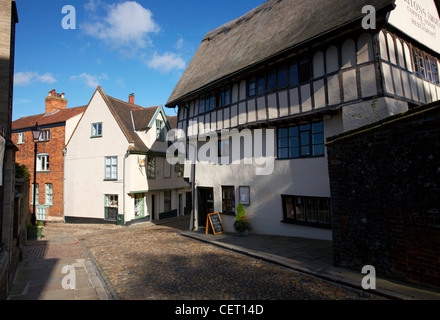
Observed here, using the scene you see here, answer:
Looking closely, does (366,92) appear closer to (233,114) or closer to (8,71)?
(233,114)

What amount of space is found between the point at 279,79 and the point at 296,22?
268 cm

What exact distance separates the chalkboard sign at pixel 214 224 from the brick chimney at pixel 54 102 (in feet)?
75.6

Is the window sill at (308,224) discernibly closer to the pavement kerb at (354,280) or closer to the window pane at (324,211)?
the window pane at (324,211)

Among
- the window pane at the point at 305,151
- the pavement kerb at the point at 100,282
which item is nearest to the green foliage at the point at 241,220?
the window pane at the point at 305,151

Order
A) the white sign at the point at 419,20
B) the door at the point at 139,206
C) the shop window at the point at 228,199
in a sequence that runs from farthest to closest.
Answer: the door at the point at 139,206 < the shop window at the point at 228,199 < the white sign at the point at 419,20

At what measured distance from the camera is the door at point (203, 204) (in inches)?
632

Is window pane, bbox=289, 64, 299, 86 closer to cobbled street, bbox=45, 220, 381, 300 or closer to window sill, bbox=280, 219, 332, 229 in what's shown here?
window sill, bbox=280, 219, 332, 229

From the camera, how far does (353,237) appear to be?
22.3 ft

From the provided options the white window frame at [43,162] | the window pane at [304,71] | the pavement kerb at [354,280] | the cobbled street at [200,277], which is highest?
the window pane at [304,71]

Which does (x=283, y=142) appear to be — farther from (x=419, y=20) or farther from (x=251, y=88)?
(x=419, y=20)

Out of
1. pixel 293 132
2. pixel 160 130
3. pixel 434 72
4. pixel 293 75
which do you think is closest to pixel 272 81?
pixel 293 75

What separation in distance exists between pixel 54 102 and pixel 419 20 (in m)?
30.3

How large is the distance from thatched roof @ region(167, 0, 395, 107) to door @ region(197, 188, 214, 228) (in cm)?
595

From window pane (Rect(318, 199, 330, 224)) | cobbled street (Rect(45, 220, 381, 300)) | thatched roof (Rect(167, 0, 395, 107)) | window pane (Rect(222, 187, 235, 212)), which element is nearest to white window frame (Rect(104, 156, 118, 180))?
thatched roof (Rect(167, 0, 395, 107))
